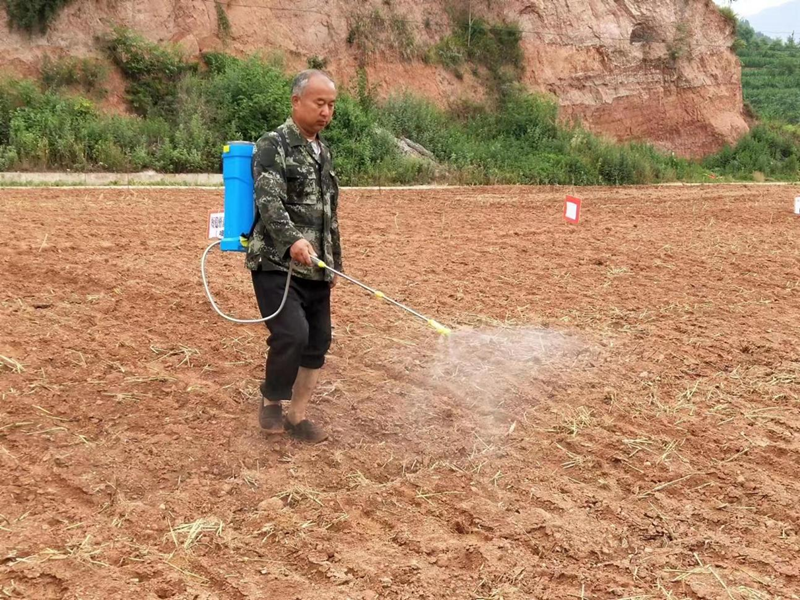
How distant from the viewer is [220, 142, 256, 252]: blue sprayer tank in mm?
3566

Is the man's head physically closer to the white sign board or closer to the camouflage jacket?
the camouflage jacket

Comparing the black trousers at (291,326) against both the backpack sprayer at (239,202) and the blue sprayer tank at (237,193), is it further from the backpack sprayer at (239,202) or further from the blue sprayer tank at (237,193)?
the blue sprayer tank at (237,193)

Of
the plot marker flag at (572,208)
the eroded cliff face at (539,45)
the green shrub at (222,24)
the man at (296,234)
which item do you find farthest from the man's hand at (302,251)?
the green shrub at (222,24)

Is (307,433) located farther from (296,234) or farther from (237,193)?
(237,193)

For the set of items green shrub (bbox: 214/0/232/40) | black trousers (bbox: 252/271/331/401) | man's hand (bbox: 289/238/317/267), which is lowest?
black trousers (bbox: 252/271/331/401)

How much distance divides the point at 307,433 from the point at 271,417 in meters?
0.21

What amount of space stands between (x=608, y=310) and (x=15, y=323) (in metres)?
4.64

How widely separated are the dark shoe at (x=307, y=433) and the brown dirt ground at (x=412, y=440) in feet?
0.21

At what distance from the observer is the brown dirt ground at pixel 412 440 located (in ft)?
9.18

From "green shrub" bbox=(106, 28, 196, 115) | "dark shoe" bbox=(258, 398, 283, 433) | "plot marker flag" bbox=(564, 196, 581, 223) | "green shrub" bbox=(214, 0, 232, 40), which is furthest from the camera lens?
"green shrub" bbox=(214, 0, 232, 40)

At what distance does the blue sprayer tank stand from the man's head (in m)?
0.30

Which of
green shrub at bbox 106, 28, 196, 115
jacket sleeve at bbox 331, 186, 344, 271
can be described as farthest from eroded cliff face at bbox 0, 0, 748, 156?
jacket sleeve at bbox 331, 186, 344, 271

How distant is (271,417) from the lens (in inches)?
151

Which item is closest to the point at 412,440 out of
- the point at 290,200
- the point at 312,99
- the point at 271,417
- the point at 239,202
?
the point at 271,417
